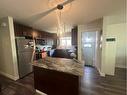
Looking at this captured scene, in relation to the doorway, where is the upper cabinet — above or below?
above

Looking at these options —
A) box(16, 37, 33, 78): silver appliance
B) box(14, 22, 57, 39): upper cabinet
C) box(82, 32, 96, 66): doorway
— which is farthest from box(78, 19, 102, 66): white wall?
box(14, 22, 57, 39): upper cabinet

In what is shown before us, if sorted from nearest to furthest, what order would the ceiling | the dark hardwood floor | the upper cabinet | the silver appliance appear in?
the ceiling
the dark hardwood floor
the silver appliance
the upper cabinet

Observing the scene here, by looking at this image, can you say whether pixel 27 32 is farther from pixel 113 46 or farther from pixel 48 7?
pixel 113 46

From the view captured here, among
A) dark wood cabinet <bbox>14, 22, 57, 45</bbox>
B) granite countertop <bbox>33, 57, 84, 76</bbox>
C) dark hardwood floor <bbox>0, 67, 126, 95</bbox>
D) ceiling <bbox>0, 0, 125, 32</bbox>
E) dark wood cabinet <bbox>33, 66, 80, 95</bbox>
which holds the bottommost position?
dark hardwood floor <bbox>0, 67, 126, 95</bbox>

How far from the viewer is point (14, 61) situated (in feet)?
9.09

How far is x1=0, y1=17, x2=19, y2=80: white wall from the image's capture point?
2.68 metres

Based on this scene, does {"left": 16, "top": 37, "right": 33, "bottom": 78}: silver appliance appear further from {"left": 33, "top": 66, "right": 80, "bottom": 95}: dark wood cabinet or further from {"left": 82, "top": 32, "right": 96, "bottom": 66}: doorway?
{"left": 82, "top": 32, "right": 96, "bottom": 66}: doorway

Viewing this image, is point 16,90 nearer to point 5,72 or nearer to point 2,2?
point 5,72

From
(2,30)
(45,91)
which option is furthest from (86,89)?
(2,30)

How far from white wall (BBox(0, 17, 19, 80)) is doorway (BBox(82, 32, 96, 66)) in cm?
333

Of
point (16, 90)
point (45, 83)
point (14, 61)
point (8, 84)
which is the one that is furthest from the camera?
point (14, 61)

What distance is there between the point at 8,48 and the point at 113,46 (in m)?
3.96

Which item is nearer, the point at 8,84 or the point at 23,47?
the point at 8,84

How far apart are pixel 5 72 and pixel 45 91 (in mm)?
2262
